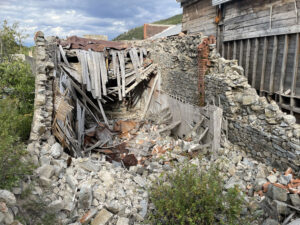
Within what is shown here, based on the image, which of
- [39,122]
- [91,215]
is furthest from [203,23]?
[91,215]

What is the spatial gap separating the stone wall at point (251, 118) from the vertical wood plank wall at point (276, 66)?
1.18 feet

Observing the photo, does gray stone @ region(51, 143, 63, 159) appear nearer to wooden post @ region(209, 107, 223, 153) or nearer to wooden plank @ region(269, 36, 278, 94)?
wooden post @ region(209, 107, 223, 153)

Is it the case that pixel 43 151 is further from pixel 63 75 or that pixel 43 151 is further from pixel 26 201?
pixel 63 75

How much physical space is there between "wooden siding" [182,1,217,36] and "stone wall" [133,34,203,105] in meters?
1.35

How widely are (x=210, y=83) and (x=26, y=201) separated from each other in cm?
497

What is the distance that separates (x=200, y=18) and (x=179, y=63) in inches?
94.3

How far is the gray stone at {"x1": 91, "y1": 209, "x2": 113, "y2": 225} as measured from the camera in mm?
3115

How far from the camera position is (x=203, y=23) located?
8266 millimetres

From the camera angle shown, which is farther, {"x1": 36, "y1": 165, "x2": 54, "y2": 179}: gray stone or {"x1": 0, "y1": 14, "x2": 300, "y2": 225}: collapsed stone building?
{"x1": 0, "y1": 14, "x2": 300, "y2": 225}: collapsed stone building

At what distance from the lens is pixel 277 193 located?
135 inches

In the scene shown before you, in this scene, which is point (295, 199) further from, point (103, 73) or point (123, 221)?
point (103, 73)

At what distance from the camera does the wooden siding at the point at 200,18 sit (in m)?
7.69

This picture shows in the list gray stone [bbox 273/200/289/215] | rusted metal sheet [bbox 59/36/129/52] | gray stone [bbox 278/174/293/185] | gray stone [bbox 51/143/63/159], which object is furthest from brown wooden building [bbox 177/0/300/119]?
gray stone [bbox 51/143/63/159]

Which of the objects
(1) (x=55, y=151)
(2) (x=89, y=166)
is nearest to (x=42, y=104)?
(1) (x=55, y=151)
